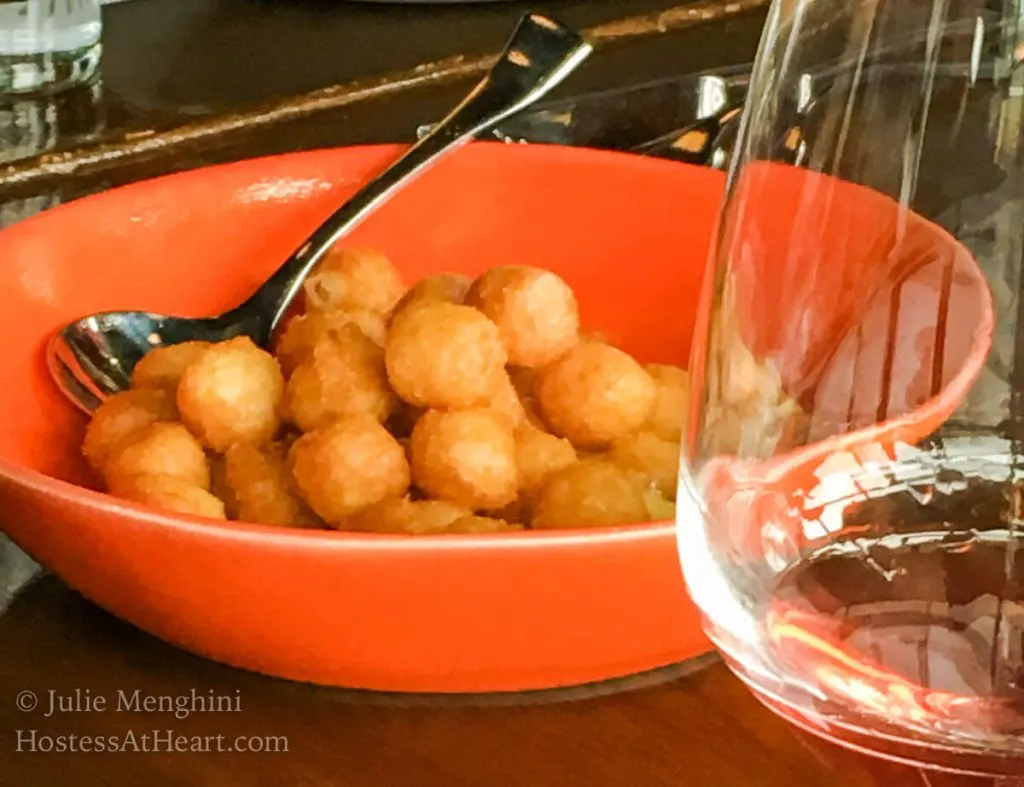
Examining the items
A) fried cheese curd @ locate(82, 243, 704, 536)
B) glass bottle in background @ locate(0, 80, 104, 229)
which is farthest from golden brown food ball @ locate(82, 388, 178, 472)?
glass bottle in background @ locate(0, 80, 104, 229)

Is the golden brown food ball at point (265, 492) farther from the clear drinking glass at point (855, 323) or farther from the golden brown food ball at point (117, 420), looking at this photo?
the clear drinking glass at point (855, 323)

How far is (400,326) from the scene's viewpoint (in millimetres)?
530

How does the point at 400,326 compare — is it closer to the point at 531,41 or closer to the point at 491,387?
the point at 491,387

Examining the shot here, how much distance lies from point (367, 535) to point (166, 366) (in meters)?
0.22

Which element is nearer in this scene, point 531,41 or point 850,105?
point 850,105

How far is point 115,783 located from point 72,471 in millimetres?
178

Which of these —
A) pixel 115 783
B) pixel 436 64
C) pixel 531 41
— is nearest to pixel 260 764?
pixel 115 783

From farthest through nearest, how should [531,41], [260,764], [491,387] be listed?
[531,41] → [491,387] → [260,764]

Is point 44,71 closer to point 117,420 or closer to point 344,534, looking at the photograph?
point 117,420

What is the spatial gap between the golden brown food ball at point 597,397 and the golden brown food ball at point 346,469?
8 centimetres

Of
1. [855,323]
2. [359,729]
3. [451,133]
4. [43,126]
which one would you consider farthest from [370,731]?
[43,126]

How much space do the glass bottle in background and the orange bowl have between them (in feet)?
0.50

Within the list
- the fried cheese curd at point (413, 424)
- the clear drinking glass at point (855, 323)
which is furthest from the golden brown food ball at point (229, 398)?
the clear drinking glass at point (855, 323)

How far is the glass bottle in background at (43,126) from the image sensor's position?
784mm
